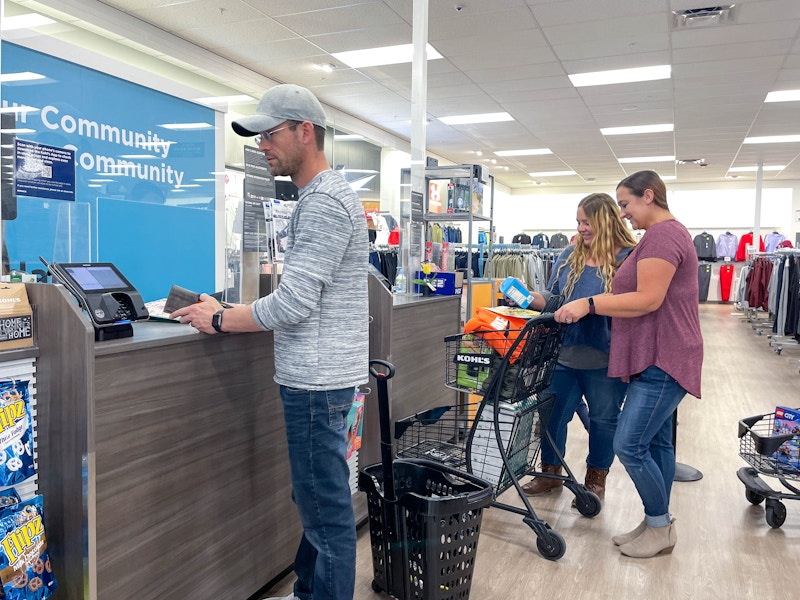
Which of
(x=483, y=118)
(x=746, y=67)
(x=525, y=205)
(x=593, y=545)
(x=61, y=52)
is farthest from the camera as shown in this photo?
(x=525, y=205)

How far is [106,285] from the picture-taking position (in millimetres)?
1768

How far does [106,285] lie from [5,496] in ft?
1.92

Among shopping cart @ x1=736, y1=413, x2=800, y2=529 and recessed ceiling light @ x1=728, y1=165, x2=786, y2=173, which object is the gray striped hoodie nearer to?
shopping cart @ x1=736, y1=413, x2=800, y2=529

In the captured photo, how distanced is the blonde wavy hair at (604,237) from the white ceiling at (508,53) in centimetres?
304

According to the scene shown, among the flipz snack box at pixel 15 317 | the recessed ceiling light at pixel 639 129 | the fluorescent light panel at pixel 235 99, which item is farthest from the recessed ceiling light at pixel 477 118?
A: the flipz snack box at pixel 15 317

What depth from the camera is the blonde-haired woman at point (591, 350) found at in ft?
10.1

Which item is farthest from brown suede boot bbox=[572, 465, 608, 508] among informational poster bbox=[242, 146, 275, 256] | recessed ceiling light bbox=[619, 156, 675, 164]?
recessed ceiling light bbox=[619, 156, 675, 164]

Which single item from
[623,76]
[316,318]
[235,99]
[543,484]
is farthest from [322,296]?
[235,99]

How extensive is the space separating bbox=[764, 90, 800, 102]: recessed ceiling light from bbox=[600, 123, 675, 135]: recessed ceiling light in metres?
1.78

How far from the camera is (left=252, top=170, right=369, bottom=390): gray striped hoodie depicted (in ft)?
5.65

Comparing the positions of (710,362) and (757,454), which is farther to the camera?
(710,362)

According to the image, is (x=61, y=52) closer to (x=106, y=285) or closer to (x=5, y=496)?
(x=106, y=285)

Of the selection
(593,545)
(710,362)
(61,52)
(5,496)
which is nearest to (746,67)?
(710,362)

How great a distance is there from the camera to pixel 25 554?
150cm
